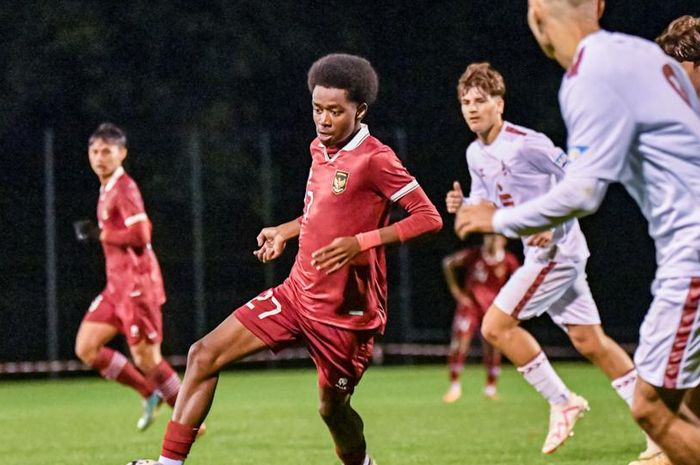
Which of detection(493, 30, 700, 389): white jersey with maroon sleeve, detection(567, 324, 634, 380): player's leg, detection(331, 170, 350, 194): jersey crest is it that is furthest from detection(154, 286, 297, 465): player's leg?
detection(567, 324, 634, 380): player's leg

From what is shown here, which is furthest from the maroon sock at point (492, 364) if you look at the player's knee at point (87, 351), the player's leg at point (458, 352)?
the player's knee at point (87, 351)

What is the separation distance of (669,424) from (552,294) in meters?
3.58

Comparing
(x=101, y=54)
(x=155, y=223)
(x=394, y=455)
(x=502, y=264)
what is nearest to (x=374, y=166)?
(x=394, y=455)

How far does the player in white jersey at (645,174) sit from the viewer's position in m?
4.60

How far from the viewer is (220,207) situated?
843 inches

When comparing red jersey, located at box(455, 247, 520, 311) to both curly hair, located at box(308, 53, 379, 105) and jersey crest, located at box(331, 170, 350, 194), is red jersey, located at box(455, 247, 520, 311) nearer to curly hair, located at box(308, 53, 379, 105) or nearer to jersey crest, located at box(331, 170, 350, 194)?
curly hair, located at box(308, 53, 379, 105)

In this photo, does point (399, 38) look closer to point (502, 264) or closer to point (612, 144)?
point (502, 264)

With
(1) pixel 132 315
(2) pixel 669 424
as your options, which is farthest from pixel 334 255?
(1) pixel 132 315

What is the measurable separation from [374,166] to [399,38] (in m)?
22.2

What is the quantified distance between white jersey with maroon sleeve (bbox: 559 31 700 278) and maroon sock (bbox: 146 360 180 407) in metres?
6.23

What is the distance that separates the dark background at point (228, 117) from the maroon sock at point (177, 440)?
1335cm

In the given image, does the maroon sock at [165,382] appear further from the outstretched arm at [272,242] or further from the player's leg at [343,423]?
the outstretched arm at [272,242]

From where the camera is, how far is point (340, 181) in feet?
20.8

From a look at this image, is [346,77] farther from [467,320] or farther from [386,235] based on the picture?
[467,320]
